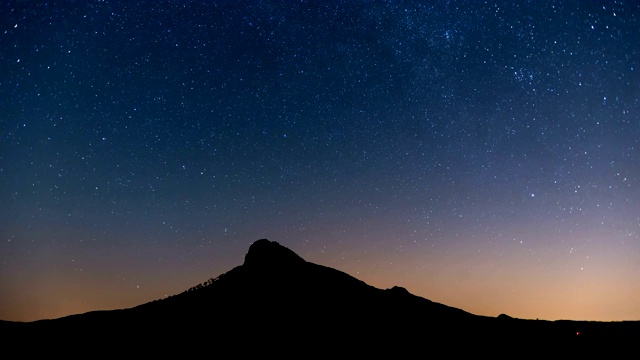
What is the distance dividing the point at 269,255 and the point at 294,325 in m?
9.48

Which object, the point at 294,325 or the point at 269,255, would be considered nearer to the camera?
the point at 294,325

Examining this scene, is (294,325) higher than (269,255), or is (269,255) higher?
(269,255)

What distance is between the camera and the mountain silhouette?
61.3ft

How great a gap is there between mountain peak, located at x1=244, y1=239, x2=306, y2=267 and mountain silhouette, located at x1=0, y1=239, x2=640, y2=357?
32 centimetres

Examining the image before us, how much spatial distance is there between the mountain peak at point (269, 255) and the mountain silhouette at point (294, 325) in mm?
321

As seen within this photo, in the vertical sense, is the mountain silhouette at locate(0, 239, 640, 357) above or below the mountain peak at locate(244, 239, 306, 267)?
below

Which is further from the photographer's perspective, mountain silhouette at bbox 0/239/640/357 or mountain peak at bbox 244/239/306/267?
mountain peak at bbox 244/239/306/267

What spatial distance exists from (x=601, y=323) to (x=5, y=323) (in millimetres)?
33733

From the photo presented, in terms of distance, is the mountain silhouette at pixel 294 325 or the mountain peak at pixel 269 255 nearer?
the mountain silhouette at pixel 294 325

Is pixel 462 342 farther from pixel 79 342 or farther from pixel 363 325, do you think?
pixel 79 342

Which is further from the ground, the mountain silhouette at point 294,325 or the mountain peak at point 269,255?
the mountain peak at point 269,255

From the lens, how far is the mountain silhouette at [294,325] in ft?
61.3

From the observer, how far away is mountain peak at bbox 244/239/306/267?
29.1 meters

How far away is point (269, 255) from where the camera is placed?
98.5 ft
